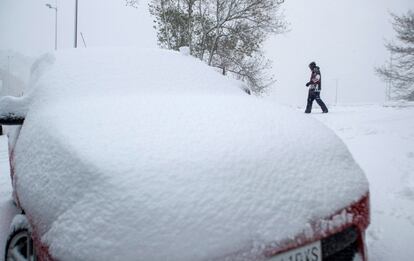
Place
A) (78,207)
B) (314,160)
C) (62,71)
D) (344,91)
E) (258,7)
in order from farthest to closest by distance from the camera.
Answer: (344,91) → (258,7) → (62,71) → (314,160) → (78,207)

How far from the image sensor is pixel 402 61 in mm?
22344

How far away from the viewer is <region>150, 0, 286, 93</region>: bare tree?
1525 cm

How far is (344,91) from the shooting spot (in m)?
146

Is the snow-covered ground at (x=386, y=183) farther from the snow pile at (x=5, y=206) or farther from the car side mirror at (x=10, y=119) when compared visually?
the car side mirror at (x=10, y=119)

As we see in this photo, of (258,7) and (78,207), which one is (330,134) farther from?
(258,7)

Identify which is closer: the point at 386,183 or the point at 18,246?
the point at 18,246

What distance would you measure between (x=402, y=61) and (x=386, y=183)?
2338 centimetres

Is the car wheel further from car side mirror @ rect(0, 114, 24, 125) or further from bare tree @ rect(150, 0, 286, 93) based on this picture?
bare tree @ rect(150, 0, 286, 93)

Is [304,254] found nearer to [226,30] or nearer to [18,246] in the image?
[18,246]

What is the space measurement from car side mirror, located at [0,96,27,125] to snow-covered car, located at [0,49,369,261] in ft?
0.08

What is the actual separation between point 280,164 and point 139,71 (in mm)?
1551

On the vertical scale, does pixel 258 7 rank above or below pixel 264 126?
above

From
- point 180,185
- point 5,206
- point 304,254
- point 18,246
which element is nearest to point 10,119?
point 18,246

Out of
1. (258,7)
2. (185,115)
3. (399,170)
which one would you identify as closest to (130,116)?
(185,115)
